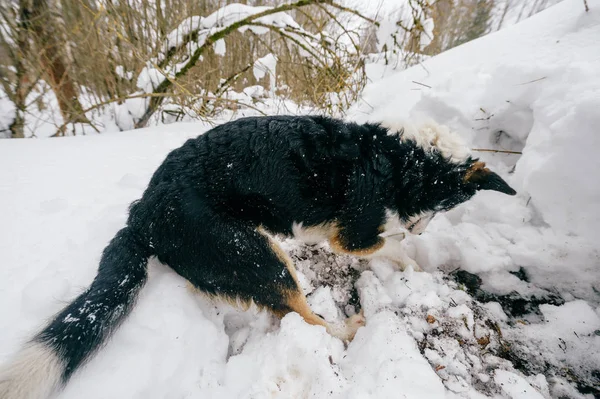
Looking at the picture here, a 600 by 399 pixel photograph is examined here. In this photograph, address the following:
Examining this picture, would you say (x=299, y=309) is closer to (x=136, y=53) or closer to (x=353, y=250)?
(x=353, y=250)

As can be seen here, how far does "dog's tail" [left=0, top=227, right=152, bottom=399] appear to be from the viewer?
46.9 inches

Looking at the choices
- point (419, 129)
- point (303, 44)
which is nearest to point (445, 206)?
point (419, 129)

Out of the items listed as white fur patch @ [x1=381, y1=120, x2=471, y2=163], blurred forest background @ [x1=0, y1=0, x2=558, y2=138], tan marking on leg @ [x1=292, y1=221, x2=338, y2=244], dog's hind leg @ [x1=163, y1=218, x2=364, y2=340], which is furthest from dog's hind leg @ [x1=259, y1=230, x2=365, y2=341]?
blurred forest background @ [x1=0, y1=0, x2=558, y2=138]

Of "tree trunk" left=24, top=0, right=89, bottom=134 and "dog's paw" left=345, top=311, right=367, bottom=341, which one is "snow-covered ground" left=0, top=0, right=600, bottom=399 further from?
"tree trunk" left=24, top=0, right=89, bottom=134

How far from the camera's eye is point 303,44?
14.1 feet

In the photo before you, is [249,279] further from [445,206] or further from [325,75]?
[325,75]

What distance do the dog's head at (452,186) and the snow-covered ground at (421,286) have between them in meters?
0.34

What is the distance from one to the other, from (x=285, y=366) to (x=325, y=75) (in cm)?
426

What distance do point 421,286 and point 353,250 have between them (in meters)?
0.58

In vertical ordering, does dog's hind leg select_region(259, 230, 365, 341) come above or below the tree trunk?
below

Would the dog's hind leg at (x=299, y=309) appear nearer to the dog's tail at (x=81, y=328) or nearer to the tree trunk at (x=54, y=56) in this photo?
the dog's tail at (x=81, y=328)

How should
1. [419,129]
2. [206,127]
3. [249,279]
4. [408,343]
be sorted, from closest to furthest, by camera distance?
1. [408,343]
2. [249,279]
3. [419,129]
4. [206,127]

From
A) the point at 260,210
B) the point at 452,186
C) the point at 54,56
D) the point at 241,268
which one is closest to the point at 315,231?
the point at 260,210

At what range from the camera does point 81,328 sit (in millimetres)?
1355
